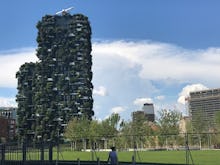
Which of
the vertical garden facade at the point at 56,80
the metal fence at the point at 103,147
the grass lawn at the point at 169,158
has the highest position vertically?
the vertical garden facade at the point at 56,80

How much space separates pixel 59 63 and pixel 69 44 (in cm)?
832

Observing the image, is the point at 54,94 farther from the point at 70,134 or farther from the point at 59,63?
the point at 70,134

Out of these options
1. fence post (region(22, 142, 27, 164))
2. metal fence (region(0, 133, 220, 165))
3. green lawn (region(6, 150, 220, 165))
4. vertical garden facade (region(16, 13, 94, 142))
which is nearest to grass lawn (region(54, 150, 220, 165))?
green lawn (region(6, 150, 220, 165))

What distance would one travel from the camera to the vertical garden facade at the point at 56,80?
439 ft

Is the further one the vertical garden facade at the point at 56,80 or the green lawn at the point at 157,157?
the vertical garden facade at the point at 56,80

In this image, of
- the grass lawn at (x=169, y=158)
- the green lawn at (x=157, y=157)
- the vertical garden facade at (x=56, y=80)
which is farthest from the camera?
the vertical garden facade at (x=56, y=80)

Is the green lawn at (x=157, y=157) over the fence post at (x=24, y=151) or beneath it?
beneath

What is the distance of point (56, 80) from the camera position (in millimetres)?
148125

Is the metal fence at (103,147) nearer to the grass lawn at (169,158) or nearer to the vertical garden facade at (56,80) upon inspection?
the grass lawn at (169,158)

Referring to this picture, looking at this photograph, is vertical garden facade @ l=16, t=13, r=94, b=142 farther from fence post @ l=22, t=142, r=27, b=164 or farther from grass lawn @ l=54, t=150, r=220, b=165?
fence post @ l=22, t=142, r=27, b=164

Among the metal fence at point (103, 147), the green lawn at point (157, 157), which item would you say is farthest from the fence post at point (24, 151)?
the green lawn at point (157, 157)

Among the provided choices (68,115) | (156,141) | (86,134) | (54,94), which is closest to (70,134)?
(86,134)

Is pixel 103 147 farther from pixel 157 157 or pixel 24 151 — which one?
pixel 24 151

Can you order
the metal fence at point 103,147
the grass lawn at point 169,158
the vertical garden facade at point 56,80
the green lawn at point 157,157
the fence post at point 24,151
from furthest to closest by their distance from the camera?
the vertical garden facade at point 56,80 → the grass lawn at point 169,158 → the green lawn at point 157,157 → the metal fence at point 103,147 → the fence post at point 24,151
